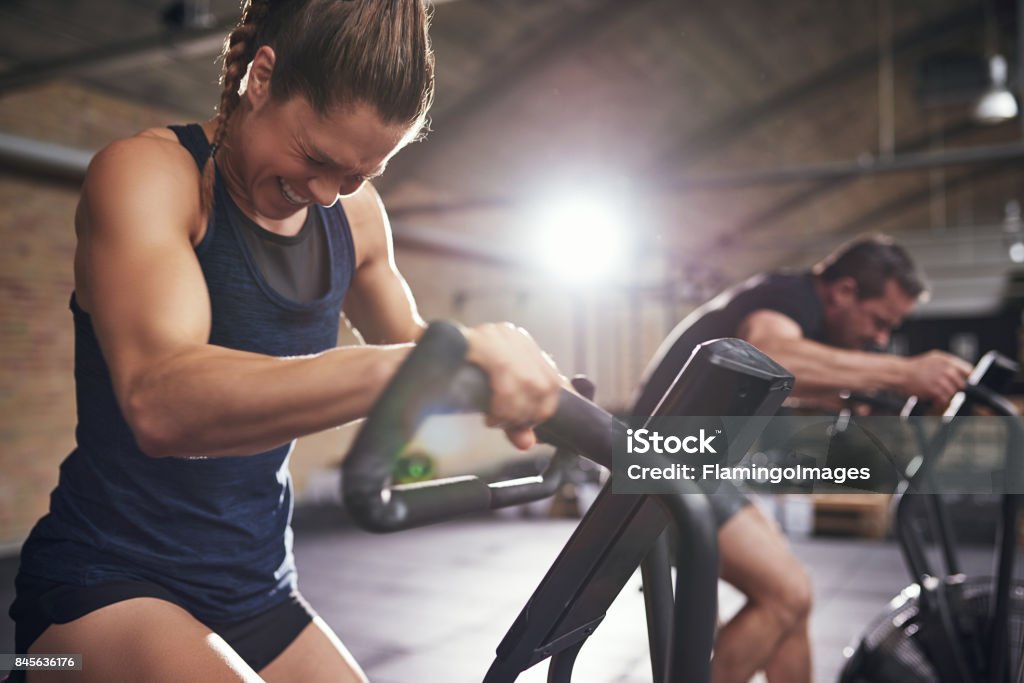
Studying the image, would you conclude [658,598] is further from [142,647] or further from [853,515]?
[853,515]

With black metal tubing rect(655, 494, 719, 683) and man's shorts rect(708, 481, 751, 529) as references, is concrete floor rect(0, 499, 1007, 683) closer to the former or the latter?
man's shorts rect(708, 481, 751, 529)

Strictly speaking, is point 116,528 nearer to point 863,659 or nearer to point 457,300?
point 863,659

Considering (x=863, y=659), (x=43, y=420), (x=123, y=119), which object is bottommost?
(x=43, y=420)

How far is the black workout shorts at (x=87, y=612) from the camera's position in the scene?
0.89 meters

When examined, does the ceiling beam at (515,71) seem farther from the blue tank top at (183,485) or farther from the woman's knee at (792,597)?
the blue tank top at (183,485)

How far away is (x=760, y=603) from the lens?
193 centimetres

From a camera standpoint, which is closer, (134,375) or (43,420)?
(134,375)

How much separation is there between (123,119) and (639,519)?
7037 millimetres

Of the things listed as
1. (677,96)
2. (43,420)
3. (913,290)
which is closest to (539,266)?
(677,96)

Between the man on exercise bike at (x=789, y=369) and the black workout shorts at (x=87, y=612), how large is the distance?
2.77 feet

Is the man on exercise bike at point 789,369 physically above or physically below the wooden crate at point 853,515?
above

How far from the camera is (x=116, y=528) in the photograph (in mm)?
942

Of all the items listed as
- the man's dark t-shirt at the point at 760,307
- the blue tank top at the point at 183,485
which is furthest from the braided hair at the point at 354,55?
the man's dark t-shirt at the point at 760,307

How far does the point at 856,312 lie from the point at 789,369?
1.72 feet
